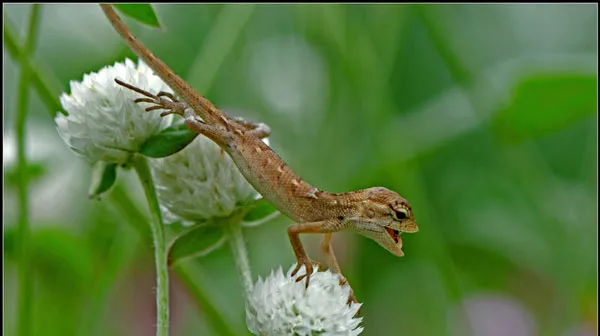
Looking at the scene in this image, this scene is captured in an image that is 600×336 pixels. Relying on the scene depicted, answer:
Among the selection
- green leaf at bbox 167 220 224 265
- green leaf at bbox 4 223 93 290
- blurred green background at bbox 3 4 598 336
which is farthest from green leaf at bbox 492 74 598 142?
green leaf at bbox 4 223 93 290

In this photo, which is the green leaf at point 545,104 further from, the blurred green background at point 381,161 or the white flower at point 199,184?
the white flower at point 199,184

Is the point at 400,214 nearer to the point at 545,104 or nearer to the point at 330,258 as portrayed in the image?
the point at 330,258

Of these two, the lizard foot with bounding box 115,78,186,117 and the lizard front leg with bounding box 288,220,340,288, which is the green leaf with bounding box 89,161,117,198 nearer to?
the lizard foot with bounding box 115,78,186,117

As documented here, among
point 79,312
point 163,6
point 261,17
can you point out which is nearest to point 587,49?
point 261,17

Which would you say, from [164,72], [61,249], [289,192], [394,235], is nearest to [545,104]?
[394,235]

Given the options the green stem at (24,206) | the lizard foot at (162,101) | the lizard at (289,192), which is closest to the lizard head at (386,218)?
the lizard at (289,192)

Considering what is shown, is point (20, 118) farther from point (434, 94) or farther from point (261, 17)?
point (434, 94)
